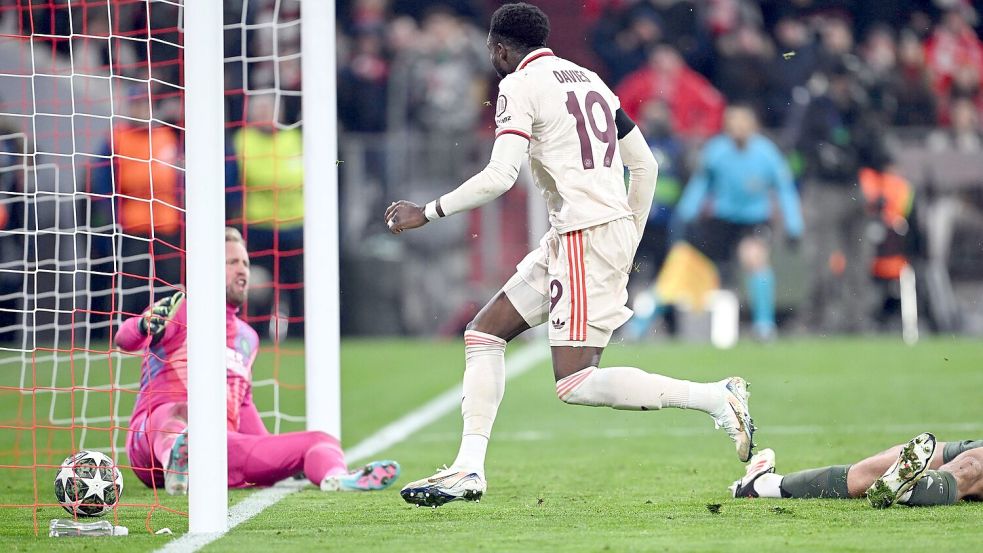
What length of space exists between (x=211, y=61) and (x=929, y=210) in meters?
13.6

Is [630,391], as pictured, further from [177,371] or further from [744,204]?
[744,204]

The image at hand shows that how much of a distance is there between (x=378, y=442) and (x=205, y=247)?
410 cm

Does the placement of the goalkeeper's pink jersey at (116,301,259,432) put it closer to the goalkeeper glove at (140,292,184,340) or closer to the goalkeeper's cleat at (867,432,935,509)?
the goalkeeper glove at (140,292,184,340)

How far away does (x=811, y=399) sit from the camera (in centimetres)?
1071

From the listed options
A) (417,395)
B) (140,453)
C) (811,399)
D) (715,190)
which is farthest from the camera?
(715,190)

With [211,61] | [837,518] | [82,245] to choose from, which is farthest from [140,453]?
[82,245]

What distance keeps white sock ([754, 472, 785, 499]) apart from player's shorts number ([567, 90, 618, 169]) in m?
1.48

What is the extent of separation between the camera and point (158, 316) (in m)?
6.21

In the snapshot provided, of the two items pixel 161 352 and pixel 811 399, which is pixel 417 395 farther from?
pixel 161 352

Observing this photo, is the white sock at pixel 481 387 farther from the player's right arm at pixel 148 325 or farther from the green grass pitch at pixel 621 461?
the player's right arm at pixel 148 325

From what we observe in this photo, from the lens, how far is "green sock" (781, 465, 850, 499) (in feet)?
19.1

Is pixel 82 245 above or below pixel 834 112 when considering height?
below

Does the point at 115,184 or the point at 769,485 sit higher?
the point at 115,184

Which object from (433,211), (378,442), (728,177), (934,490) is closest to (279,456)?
(433,211)
